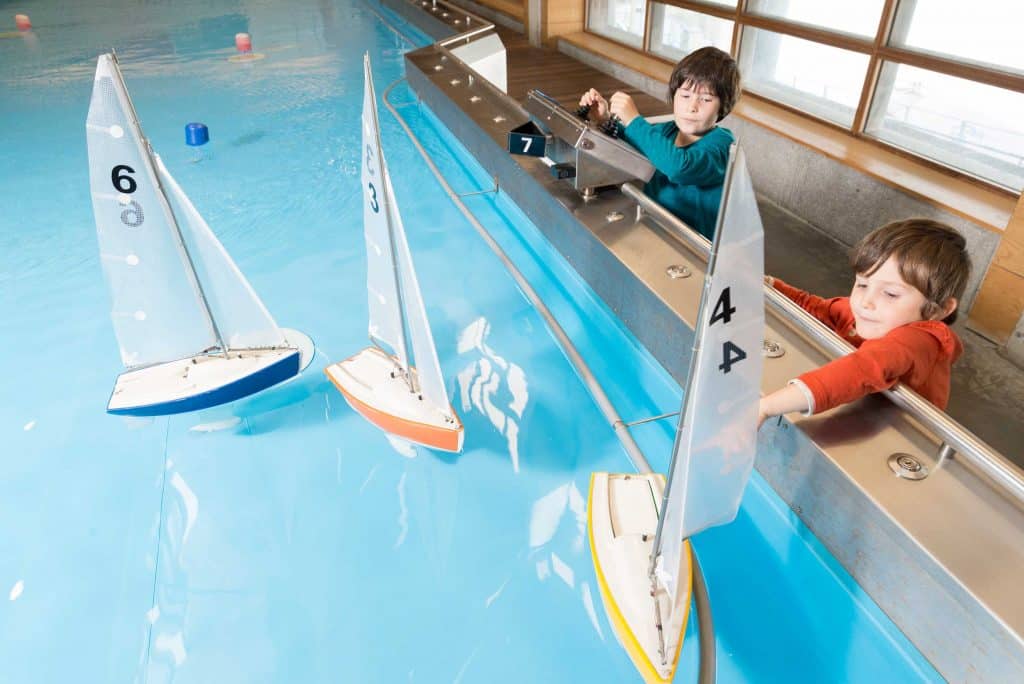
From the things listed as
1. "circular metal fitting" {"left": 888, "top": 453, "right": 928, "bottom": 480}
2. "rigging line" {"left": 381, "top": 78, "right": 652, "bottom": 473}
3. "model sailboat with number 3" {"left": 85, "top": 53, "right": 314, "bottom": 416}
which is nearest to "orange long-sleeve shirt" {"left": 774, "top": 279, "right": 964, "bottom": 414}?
"circular metal fitting" {"left": 888, "top": 453, "right": 928, "bottom": 480}

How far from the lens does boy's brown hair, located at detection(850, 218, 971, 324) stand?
145 centimetres

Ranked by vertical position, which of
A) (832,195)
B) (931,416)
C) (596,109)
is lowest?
(832,195)

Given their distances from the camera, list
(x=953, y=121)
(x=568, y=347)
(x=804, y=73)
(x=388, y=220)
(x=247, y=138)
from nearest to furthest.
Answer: (x=388, y=220) < (x=568, y=347) < (x=953, y=121) < (x=804, y=73) < (x=247, y=138)

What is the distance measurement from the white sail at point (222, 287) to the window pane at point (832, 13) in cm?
391

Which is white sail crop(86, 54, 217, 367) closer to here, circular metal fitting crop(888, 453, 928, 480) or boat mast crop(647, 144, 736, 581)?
boat mast crop(647, 144, 736, 581)

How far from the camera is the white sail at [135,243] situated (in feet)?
5.94

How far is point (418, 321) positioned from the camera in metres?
2.03

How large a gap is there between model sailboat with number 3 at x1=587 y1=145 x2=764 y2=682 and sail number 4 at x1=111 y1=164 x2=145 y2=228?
172 cm

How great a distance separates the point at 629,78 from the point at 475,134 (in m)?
2.47

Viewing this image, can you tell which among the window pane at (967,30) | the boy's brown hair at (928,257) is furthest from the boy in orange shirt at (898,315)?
the window pane at (967,30)

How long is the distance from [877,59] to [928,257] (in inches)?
120

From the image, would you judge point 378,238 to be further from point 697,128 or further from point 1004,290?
point 1004,290

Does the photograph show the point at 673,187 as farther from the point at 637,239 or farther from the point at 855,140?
the point at 855,140

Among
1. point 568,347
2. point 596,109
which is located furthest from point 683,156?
point 568,347
